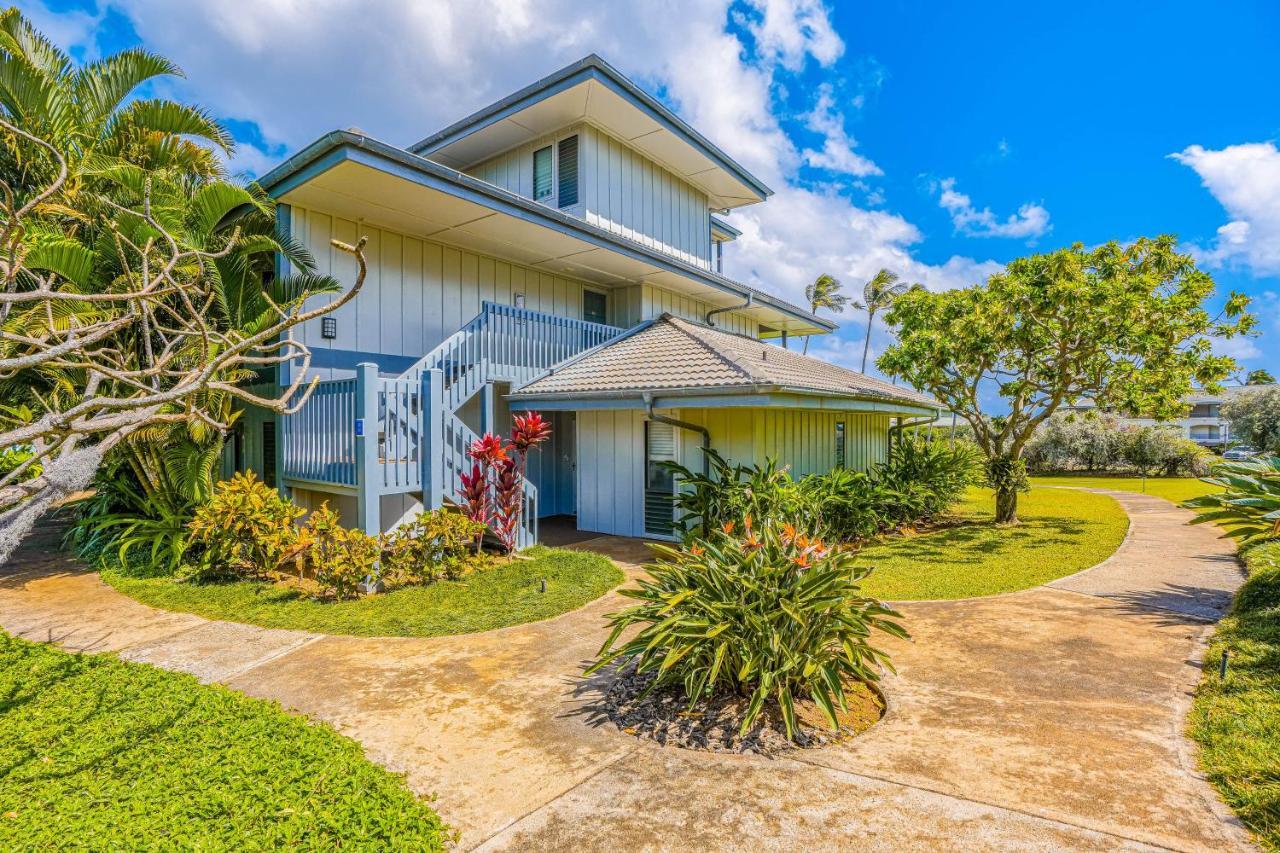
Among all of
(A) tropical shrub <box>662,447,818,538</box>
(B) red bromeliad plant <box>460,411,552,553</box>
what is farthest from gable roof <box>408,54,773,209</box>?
(A) tropical shrub <box>662,447,818,538</box>

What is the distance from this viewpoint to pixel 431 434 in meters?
9.28

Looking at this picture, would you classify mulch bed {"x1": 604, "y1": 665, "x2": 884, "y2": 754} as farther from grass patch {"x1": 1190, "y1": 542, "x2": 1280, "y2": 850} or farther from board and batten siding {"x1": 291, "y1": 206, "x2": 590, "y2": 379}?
board and batten siding {"x1": 291, "y1": 206, "x2": 590, "y2": 379}

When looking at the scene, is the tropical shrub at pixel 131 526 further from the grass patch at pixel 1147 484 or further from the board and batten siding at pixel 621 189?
the grass patch at pixel 1147 484

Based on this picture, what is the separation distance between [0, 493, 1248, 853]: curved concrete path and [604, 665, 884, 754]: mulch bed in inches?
5.8

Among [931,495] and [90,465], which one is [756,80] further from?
[90,465]

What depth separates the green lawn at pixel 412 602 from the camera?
6.94 metres

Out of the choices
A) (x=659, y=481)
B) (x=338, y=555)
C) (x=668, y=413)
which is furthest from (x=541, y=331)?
(x=338, y=555)

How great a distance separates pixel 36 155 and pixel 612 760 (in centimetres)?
1092

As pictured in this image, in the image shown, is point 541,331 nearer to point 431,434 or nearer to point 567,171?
point 431,434

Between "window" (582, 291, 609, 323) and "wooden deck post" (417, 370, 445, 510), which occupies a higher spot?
"window" (582, 291, 609, 323)

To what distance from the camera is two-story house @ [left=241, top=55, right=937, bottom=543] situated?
9.23m

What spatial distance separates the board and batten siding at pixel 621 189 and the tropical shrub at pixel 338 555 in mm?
8789

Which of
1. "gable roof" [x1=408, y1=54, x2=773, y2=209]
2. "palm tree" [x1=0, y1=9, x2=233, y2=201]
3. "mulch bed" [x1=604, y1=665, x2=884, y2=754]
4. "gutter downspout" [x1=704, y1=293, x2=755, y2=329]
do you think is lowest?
"mulch bed" [x1=604, y1=665, x2=884, y2=754]

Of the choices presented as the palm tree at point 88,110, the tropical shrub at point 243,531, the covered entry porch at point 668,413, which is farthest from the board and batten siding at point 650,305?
the tropical shrub at point 243,531
